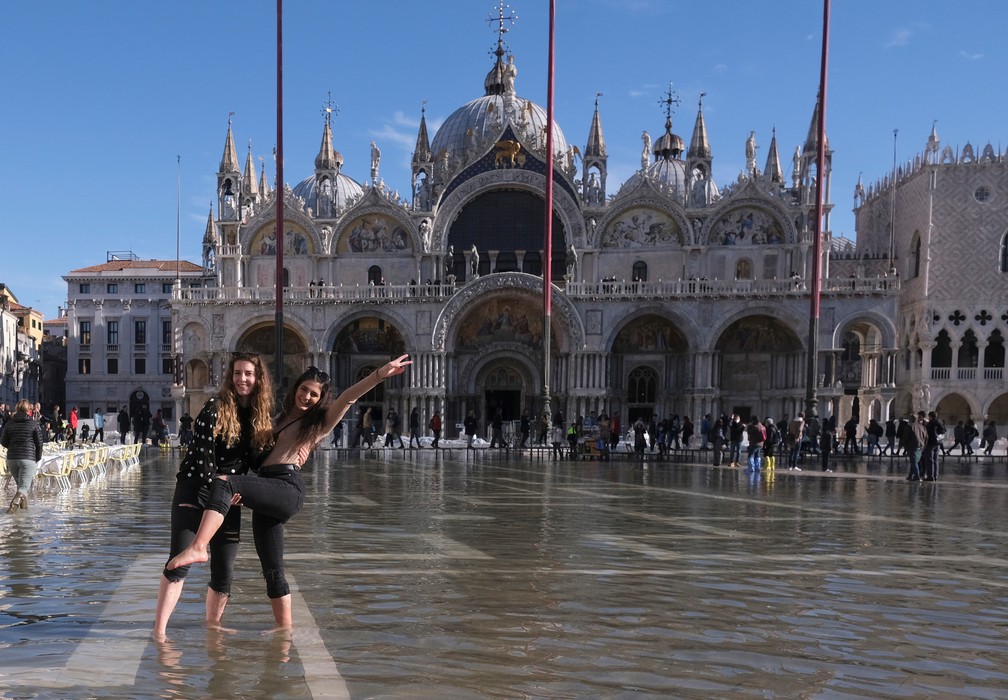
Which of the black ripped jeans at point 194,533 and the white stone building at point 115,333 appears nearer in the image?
the black ripped jeans at point 194,533

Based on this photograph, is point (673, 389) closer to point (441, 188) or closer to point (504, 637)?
point (441, 188)

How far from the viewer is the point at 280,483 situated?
15.4ft

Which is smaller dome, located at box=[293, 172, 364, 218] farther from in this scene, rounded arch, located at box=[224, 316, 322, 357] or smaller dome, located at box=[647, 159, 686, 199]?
smaller dome, located at box=[647, 159, 686, 199]

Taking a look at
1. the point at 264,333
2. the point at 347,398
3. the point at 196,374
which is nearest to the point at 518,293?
the point at 264,333

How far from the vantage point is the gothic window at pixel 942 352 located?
1646 inches

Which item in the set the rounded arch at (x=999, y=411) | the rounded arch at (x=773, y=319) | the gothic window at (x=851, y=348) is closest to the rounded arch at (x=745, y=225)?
the rounded arch at (x=773, y=319)

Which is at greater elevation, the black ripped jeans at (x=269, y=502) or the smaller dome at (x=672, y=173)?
the smaller dome at (x=672, y=173)

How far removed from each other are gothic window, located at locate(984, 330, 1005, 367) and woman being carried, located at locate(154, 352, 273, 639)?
142 feet

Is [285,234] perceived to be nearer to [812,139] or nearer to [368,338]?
[368,338]

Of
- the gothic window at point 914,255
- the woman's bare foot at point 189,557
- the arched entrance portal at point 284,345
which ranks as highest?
the gothic window at point 914,255

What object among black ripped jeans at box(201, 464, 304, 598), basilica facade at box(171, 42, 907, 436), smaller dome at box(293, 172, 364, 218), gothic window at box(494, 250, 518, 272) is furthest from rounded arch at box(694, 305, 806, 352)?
black ripped jeans at box(201, 464, 304, 598)

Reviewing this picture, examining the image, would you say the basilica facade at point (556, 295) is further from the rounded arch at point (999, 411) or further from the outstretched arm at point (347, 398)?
the outstretched arm at point (347, 398)

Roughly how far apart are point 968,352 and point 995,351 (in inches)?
44.4

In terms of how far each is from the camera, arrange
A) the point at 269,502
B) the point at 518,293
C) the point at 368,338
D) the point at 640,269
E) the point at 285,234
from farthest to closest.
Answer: the point at 285,234
the point at 368,338
the point at 640,269
the point at 518,293
the point at 269,502
